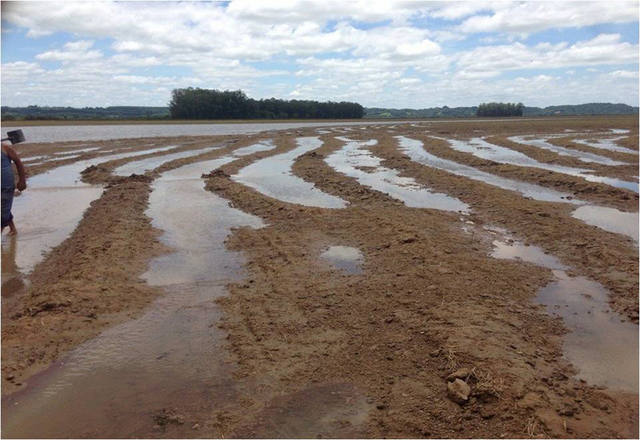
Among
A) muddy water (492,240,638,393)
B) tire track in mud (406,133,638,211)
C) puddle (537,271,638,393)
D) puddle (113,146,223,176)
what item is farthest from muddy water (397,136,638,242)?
puddle (113,146,223,176)

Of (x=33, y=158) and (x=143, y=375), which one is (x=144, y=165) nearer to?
(x=33, y=158)

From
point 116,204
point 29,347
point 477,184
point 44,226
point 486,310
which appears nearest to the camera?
point 29,347

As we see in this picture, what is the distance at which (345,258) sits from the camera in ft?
Answer: 26.3

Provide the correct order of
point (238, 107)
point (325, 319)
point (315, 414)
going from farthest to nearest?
point (238, 107) < point (325, 319) < point (315, 414)

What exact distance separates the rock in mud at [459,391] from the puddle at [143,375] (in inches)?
71.3

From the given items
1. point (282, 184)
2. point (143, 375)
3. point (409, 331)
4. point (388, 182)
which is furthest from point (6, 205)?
point (388, 182)

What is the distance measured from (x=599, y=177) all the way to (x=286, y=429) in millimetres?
15979

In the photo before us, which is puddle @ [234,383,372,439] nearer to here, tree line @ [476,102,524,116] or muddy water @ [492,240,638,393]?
muddy water @ [492,240,638,393]

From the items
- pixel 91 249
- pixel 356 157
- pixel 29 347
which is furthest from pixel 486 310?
pixel 356 157

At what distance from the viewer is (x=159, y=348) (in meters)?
5.11

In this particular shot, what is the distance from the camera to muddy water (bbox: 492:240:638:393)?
4594 millimetres

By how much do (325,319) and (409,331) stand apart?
0.96 metres

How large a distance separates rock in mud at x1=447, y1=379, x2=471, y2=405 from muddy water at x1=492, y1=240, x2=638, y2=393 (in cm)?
120

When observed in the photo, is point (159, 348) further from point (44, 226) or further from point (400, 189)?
point (400, 189)
